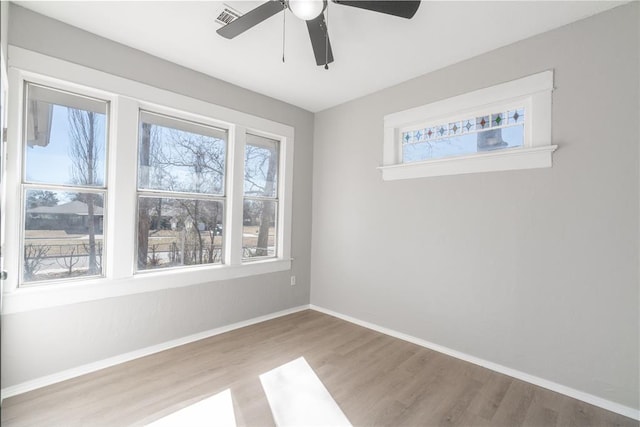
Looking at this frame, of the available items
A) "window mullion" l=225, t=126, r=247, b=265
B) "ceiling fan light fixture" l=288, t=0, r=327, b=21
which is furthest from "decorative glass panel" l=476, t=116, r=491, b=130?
"window mullion" l=225, t=126, r=247, b=265

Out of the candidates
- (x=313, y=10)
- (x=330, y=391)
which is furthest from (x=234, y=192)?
(x=330, y=391)

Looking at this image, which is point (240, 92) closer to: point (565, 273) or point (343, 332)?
point (343, 332)

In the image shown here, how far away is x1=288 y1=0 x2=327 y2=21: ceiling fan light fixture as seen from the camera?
1664 millimetres

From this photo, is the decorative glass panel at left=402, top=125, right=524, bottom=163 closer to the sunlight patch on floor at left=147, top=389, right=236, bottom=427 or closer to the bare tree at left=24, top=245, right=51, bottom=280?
the sunlight patch on floor at left=147, top=389, right=236, bottom=427

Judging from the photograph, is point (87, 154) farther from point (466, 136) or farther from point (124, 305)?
point (466, 136)

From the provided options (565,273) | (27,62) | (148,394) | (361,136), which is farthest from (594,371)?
(27,62)

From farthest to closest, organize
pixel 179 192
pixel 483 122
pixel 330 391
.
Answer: pixel 179 192 < pixel 483 122 < pixel 330 391

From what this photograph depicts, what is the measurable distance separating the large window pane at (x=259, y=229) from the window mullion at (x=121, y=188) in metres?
1.22

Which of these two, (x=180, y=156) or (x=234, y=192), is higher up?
(x=180, y=156)

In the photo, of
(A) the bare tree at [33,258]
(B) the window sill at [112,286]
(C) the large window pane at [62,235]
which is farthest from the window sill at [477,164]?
(A) the bare tree at [33,258]

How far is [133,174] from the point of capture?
8.56 feet

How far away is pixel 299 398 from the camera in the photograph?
209 cm

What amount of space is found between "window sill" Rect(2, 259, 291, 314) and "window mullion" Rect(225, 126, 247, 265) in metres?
0.20

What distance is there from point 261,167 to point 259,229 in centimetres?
80
